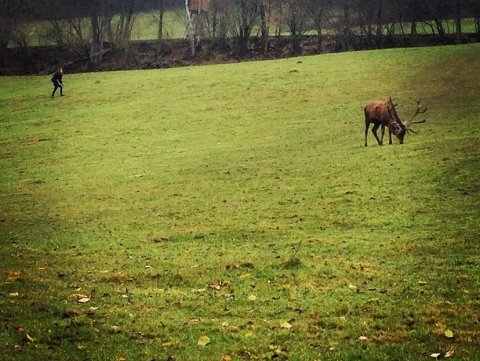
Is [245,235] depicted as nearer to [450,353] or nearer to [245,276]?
[245,276]

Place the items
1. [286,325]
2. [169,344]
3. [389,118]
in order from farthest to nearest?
[389,118]
[286,325]
[169,344]

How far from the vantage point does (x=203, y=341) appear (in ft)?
27.8

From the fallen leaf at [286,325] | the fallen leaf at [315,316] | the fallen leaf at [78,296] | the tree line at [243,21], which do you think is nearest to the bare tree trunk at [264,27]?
the tree line at [243,21]

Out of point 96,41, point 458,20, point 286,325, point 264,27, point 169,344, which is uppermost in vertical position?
point 264,27

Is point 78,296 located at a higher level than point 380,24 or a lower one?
lower

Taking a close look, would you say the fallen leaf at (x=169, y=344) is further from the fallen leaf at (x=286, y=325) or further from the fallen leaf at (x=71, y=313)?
the fallen leaf at (x=71, y=313)

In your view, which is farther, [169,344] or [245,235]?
[245,235]

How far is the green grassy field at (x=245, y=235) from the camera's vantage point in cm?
862

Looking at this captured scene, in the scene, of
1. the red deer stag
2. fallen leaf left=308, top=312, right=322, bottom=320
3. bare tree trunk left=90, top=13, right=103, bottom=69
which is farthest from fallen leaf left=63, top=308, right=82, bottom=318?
bare tree trunk left=90, top=13, right=103, bottom=69

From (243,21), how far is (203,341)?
65.1m

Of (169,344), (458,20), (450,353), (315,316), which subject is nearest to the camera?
(450,353)

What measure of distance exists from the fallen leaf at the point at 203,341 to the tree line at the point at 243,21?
59.8 meters

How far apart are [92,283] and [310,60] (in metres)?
42.5

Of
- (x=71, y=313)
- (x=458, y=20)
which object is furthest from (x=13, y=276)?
(x=458, y=20)
